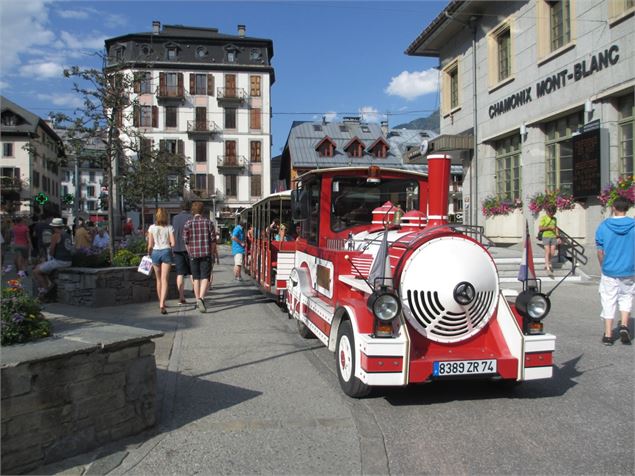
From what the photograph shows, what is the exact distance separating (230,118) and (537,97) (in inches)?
1677

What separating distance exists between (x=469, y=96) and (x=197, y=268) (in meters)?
15.3

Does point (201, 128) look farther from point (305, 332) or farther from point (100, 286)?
point (305, 332)

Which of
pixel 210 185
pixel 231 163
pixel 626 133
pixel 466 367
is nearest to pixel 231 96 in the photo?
pixel 231 163

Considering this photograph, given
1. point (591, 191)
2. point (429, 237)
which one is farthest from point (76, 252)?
point (591, 191)

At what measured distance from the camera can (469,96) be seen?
20.6 metres

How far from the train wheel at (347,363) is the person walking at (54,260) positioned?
6833 mm

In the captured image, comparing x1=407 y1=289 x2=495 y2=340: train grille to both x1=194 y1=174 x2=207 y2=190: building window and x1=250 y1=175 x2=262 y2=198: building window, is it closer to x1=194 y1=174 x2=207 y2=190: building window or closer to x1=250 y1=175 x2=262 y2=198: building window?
x1=194 y1=174 x2=207 y2=190: building window

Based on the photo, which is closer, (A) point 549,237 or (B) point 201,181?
(A) point 549,237

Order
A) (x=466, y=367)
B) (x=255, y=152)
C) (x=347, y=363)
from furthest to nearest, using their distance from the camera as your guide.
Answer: (x=255, y=152) < (x=347, y=363) < (x=466, y=367)

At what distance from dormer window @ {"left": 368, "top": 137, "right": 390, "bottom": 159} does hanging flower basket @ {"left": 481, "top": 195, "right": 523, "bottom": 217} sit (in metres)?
34.0

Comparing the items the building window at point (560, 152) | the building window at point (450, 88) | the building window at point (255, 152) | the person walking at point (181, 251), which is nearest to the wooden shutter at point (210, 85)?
the building window at point (255, 152)

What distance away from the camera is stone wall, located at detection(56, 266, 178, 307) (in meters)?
9.32

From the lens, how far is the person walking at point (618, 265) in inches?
248

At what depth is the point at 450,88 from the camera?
2270 cm
